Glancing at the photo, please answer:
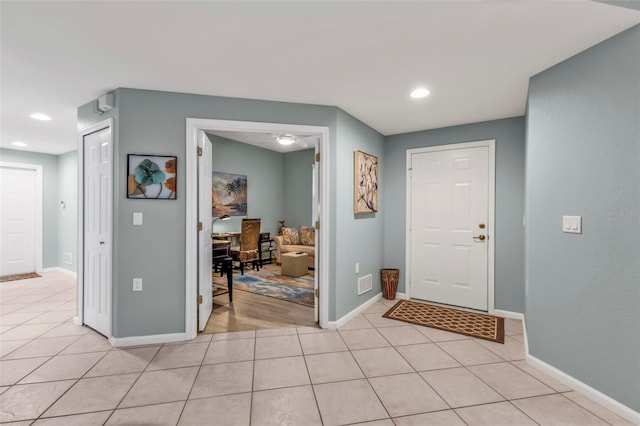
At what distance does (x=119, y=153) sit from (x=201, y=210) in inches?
34.3

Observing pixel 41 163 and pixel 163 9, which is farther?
pixel 41 163

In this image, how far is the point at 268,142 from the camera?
6.32 meters

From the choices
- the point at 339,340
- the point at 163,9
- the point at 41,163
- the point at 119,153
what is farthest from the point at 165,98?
the point at 41,163

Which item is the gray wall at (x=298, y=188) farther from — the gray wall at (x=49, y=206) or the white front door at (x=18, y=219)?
the white front door at (x=18, y=219)

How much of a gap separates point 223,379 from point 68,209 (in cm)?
566

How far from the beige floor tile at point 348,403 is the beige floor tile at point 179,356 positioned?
1090 mm

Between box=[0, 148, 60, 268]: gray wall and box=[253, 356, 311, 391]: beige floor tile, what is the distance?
597 cm

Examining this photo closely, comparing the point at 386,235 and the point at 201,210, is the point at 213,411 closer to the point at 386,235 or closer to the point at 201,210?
the point at 201,210

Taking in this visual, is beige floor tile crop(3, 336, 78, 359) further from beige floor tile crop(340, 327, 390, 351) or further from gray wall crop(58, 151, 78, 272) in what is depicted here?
gray wall crop(58, 151, 78, 272)

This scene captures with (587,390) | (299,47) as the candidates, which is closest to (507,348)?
(587,390)

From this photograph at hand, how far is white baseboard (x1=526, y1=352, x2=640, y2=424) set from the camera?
1.76 m

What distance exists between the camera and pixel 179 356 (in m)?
2.51

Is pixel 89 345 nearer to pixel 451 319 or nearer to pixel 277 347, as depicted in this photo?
pixel 277 347

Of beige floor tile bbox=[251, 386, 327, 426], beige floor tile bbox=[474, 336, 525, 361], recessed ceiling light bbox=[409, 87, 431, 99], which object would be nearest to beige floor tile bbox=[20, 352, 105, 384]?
beige floor tile bbox=[251, 386, 327, 426]
